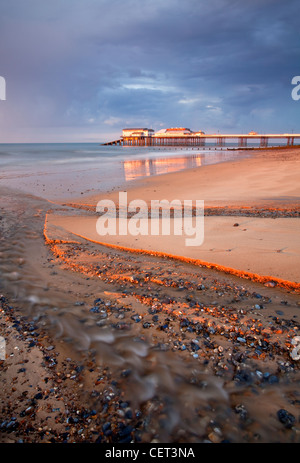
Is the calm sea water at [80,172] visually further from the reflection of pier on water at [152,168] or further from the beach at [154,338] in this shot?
the beach at [154,338]

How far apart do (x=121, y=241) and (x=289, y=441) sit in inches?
189

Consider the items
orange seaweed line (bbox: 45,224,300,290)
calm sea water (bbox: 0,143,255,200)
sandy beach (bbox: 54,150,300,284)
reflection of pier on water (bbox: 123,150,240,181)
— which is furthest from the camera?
reflection of pier on water (bbox: 123,150,240,181)

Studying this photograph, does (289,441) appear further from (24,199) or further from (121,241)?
(24,199)

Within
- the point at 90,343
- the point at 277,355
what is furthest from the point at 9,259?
the point at 277,355

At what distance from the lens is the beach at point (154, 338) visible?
225 centimetres

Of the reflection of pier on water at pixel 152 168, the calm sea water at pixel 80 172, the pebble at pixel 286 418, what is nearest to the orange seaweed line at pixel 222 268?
the pebble at pixel 286 418

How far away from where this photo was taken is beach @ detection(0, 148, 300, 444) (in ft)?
7.38

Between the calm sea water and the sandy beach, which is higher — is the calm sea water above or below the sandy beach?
above

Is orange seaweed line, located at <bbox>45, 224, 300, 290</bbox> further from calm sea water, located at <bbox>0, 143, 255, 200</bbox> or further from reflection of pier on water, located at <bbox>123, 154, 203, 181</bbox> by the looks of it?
reflection of pier on water, located at <bbox>123, 154, 203, 181</bbox>

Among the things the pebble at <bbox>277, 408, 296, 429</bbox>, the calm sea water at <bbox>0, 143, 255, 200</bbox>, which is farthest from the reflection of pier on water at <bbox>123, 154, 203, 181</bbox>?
the pebble at <bbox>277, 408, 296, 429</bbox>

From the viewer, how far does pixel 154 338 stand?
3.17 m

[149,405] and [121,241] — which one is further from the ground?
[121,241]

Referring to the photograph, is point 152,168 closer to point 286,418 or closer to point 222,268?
point 222,268

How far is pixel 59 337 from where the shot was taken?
329 cm
